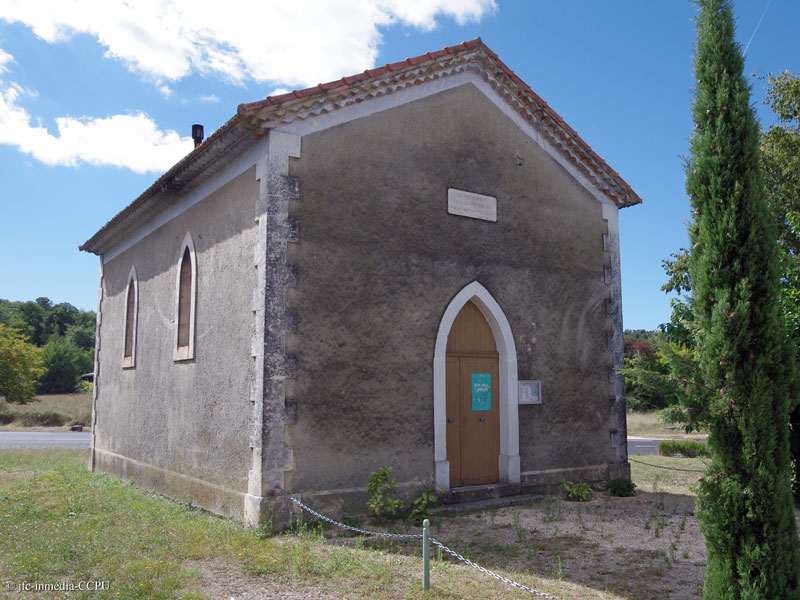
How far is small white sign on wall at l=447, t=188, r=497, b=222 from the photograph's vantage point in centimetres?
1023

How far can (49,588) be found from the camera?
5.82 meters

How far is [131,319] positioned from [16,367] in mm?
29098

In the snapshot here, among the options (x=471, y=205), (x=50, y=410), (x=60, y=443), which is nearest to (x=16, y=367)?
(x=50, y=410)

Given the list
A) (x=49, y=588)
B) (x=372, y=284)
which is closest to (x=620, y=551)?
(x=372, y=284)

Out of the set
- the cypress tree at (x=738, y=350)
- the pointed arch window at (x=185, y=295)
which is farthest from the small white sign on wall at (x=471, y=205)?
the cypress tree at (x=738, y=350)

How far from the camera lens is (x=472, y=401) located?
10367 millimetres

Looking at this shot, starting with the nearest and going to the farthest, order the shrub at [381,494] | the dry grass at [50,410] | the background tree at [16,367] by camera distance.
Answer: the shrub at [381,494], the dry grass at [50,410], the background tree at [16,367]

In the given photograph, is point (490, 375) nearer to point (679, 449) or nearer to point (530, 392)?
point (530, 392)

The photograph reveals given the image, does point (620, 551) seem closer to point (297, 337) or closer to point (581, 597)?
point (581, 597)

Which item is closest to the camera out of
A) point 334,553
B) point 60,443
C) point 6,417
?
point 334,553

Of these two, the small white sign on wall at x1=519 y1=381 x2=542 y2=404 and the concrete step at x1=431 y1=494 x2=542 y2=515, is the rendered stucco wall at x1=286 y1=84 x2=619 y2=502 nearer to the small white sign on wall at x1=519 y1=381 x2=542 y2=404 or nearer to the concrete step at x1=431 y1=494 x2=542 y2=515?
the small white sign on wall at x1=519 y1=381 x2=542 y2=404

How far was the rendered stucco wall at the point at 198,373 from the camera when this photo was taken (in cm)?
899

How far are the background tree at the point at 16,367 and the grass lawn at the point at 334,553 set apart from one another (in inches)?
1275

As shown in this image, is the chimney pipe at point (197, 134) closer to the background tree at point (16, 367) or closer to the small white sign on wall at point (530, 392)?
the small white sign on wall at point (530, 392)
